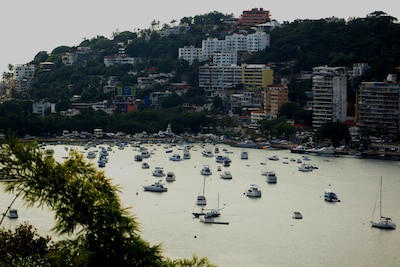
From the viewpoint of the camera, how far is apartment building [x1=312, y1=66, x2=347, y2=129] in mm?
22375

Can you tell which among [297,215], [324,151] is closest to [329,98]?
[324,151]

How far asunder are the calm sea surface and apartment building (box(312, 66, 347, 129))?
3944 mm

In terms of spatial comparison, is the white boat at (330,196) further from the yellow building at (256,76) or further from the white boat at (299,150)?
the yellow building at (256,76)

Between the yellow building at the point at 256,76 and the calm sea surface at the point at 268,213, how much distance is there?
897 centimetres

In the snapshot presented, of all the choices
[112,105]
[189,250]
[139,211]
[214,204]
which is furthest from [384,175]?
[112,105]

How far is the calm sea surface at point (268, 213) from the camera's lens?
9602mm

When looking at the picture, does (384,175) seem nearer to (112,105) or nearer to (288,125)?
(288,125)

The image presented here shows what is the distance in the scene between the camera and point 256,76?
2758 centimetres

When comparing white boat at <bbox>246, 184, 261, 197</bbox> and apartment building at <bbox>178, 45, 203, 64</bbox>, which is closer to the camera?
white boat at <bbox>246, 184, 261, 197</bbox>

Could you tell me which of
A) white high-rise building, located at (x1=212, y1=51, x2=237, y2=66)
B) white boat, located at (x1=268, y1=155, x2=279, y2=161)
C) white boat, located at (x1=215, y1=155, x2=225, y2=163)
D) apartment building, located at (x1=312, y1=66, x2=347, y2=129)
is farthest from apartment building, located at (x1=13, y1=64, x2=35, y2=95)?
white boat, located at (x1=268, y1=155, x2=279, y2=161)

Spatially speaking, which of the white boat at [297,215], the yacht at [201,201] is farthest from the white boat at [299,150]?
the white boat at [297,215]

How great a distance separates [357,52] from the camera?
26391 mm

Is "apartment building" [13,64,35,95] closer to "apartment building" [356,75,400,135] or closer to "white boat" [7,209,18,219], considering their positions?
"apartment building" [356,75,400,135]

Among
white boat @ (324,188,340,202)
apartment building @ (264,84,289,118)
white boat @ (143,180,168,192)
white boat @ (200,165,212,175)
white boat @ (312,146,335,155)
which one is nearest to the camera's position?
white boat @ (324,188,340,202)
